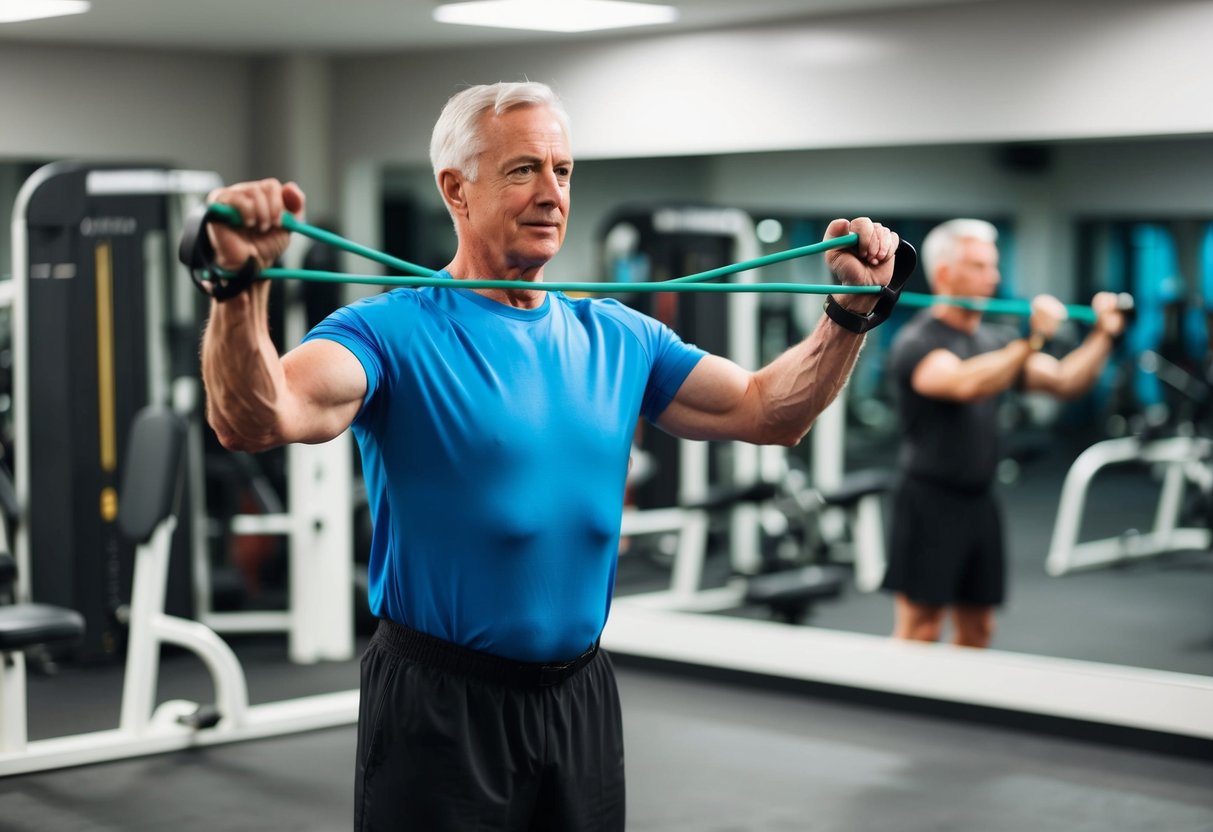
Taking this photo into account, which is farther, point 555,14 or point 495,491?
point 555,14

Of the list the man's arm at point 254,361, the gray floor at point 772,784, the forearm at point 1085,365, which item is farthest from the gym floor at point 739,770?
the man's arm at point 254,361

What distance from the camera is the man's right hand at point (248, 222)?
4.29 feet

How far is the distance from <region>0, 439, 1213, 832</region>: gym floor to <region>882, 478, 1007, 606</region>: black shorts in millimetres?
408

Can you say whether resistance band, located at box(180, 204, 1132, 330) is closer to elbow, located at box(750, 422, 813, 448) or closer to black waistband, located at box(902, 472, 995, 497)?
elbow, located at box(750, 422, 813, 448)

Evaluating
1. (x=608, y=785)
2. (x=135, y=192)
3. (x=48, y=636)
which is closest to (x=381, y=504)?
(x=608, y=785)

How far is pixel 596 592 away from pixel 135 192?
12.0 ft

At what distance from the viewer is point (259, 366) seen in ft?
4.44

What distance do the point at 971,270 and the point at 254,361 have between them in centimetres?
307

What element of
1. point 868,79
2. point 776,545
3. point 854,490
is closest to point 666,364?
point 868,79

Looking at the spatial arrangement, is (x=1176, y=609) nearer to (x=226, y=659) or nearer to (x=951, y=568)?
(x=951, y=568)

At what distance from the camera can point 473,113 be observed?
1.66 metres

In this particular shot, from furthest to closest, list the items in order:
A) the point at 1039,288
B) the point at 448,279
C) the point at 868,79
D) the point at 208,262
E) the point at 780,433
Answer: the point at 1039,288, the point at 868,79, the point at 780,433, the point at 448,279, the point at 208,262

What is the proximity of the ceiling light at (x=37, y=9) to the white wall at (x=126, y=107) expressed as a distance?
70cm

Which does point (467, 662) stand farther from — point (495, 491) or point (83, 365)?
point (83, 365)
